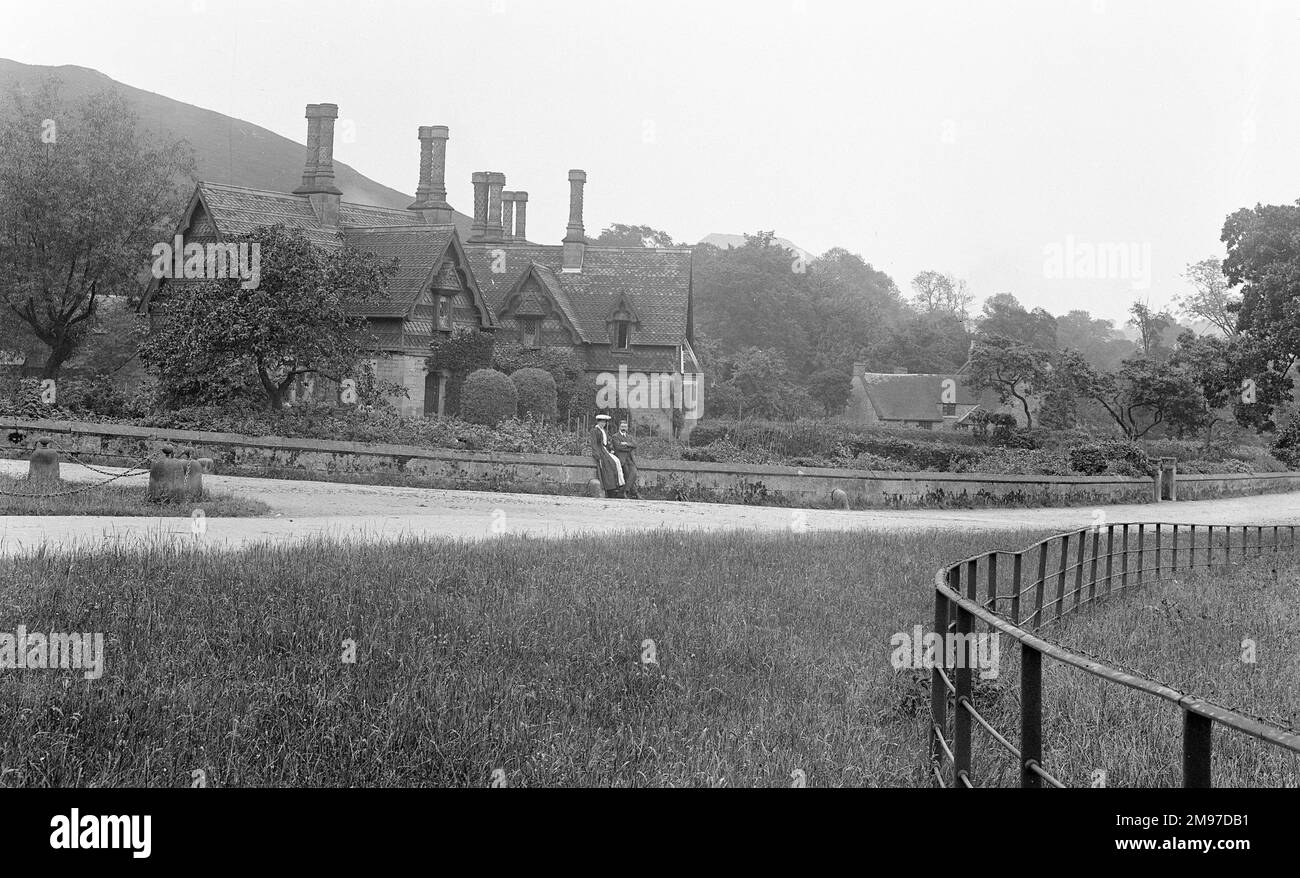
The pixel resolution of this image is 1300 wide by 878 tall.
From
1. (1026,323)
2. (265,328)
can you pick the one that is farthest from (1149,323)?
(265,328)

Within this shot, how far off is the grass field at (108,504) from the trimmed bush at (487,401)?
1754 centimetres

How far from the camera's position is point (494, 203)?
58250mm

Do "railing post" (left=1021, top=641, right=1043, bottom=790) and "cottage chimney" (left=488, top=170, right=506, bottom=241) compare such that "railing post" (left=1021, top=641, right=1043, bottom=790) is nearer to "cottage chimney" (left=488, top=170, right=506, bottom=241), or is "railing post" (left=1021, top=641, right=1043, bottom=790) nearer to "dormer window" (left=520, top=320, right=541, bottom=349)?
"dormer window" (left=520, top=320, right=541, bottom=349)

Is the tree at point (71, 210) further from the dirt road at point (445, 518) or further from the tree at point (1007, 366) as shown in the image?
the tree at point (1007, 366)

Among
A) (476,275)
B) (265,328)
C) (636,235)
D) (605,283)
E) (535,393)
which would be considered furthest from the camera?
(636,235)

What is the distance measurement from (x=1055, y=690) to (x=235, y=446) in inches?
808

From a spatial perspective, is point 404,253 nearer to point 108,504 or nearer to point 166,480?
point 166,480

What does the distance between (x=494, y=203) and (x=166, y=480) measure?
42540 millimetres

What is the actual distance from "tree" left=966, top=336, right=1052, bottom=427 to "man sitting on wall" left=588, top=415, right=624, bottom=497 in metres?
32.0

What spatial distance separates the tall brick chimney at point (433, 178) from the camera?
51.7m

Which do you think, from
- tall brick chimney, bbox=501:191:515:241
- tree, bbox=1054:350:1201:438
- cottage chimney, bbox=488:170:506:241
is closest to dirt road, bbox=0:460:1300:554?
tree, bbox=1054:350:1201:438

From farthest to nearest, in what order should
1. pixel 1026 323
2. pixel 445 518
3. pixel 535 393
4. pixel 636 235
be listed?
pixel 636 235
pixel 1026 323
pixel 535 393
pixel 445 518
